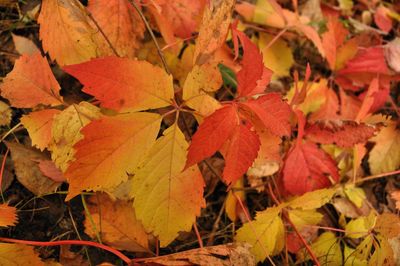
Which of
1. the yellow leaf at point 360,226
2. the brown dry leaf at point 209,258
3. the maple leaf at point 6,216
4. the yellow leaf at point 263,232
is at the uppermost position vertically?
the maple leaf at point 6,216

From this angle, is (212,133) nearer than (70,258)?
Yes

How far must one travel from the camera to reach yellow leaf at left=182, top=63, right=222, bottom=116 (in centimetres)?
90

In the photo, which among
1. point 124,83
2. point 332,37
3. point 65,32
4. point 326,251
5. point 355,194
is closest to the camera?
point 124,83

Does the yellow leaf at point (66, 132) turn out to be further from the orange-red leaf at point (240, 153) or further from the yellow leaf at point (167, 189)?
the orange-red leaf at point (240, 153)

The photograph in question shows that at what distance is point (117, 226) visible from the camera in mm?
1103

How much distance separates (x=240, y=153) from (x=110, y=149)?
0.30 m

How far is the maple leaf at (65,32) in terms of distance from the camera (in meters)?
1.02

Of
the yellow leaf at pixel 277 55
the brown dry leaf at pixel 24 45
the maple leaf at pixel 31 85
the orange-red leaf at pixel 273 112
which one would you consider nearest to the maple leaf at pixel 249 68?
the orange-red leaf at pixel 273 112

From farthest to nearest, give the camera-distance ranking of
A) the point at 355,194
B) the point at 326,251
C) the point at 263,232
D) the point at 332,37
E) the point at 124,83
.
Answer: the point at 332,37 → the point at 355,194 → the point at 326,251 → the point at 263,232 → the point at 124,83

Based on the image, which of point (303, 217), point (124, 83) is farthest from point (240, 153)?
point (303, 217)

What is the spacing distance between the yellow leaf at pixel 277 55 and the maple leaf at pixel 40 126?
888mm

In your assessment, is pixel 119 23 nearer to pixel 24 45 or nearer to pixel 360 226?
pixel 24 45

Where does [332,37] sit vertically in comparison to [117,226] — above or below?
above

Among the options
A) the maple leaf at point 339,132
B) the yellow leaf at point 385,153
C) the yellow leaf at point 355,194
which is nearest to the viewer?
the maple leaf at point 339,132
